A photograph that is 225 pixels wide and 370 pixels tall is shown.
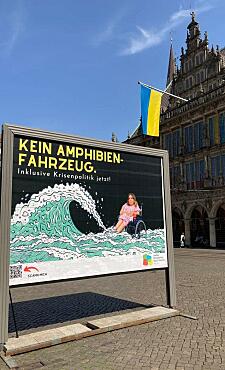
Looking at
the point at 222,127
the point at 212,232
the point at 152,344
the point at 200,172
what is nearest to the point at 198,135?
the point at 222,127

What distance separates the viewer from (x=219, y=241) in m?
31.4

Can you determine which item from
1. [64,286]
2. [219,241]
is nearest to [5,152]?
[64,286]

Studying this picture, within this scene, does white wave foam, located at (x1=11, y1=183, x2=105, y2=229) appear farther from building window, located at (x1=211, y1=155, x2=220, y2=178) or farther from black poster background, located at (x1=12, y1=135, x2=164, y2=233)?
building window, located at (x1=211, y1=155, x2=220, y2=178)

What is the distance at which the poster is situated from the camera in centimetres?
637

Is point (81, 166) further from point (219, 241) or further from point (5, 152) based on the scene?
point (219, 241)

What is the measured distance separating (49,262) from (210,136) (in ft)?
97.4

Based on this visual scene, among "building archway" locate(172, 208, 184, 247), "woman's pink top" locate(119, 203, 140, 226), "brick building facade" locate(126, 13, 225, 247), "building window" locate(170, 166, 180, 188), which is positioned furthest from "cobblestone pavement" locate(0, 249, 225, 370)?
"building window" locate(170, 166, 180, 188)

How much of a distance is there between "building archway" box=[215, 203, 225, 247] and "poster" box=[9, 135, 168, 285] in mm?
24364

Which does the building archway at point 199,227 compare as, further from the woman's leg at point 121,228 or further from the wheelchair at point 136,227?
the woman's leg at point 121,228

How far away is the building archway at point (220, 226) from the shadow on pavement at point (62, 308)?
2345 centimetres

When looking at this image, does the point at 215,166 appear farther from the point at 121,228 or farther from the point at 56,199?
the point at 56,199

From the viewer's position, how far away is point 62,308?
27.9 feet

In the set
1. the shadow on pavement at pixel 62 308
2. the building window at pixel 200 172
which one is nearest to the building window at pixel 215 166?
the building window at pixel 200 172

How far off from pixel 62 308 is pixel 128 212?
3.01 meters
